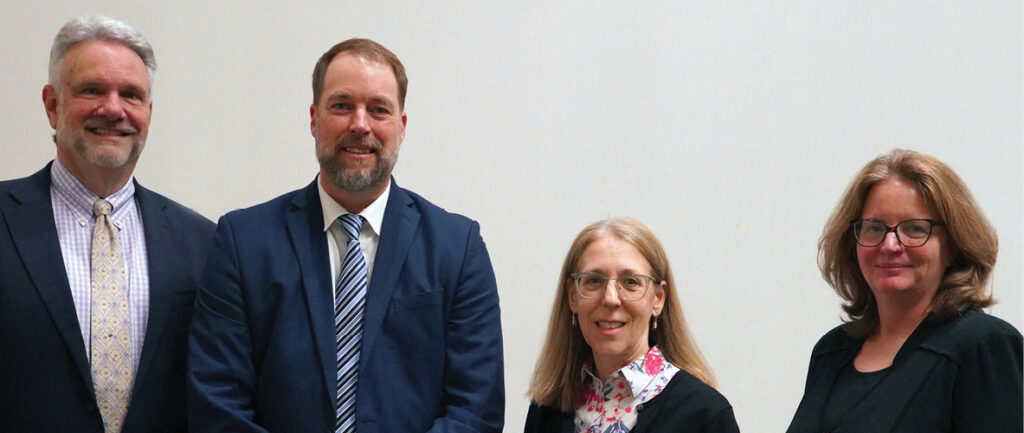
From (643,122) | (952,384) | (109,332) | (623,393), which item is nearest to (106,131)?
(109,332)

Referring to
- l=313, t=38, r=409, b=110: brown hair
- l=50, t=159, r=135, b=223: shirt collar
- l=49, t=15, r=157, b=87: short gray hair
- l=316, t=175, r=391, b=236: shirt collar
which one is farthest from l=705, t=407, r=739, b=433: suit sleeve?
l=49, t=15, r=157, b=87: short gray hair

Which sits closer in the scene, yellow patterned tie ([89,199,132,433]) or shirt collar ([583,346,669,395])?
shirt collar ([583,346,669,395])

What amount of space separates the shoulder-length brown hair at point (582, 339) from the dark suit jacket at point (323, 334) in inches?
5.2

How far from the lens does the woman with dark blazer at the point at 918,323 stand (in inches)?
77.4

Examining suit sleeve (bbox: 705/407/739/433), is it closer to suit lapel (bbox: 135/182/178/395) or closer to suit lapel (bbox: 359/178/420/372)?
suit lapel (bbox: 359/178/420/372)

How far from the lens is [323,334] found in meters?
2.18

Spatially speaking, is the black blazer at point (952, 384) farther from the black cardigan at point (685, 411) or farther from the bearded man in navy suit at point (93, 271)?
the bearded man in navy suit at point (93, 271)

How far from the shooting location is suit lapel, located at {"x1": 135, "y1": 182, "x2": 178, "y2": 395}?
235 cm

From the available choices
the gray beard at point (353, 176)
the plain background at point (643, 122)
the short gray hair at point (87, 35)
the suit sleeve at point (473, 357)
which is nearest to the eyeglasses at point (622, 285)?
the suit sleeve at point (473, 357)

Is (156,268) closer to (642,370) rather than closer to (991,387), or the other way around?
(642,370)

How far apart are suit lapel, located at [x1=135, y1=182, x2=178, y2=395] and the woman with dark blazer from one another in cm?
154

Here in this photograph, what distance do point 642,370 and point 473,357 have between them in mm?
386

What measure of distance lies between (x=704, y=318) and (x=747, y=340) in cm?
16

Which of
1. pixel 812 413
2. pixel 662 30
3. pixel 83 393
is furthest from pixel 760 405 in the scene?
pixel 83 393
